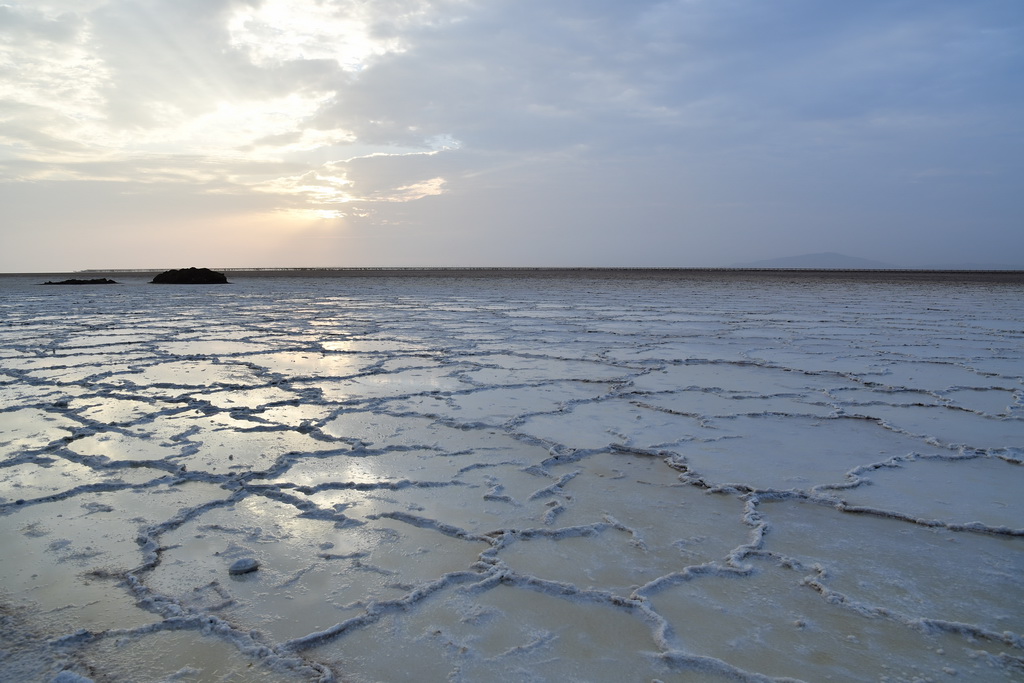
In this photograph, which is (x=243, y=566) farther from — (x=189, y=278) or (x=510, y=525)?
(x=189, y=278)

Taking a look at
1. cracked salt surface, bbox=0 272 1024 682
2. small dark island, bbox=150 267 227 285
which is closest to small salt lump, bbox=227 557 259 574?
cracked salt surface, bbox=0 272 1024 682

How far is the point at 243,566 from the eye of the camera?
1546 millimetres

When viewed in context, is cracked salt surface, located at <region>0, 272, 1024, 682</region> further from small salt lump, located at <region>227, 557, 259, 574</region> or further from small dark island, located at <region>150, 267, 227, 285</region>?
small dark island, located at <region>150, 267, 227, 285</region>

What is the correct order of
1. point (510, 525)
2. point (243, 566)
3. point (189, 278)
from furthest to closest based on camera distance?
point (189, 278)
point (510, 525)
point (243, 566)

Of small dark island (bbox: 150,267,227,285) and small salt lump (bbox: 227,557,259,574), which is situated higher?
small dark island (bbox: 150,267,227,285)

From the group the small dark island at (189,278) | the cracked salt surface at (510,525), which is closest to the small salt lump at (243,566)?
the cracked salt surface at (510,525)

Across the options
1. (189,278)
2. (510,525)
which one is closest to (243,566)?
(510,525)

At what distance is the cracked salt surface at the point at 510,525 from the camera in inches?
49.4

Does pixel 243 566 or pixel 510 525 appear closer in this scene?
pixel 243 566

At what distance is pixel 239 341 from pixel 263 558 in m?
4.50

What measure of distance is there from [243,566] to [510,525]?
706mm

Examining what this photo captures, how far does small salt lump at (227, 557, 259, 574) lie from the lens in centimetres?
154

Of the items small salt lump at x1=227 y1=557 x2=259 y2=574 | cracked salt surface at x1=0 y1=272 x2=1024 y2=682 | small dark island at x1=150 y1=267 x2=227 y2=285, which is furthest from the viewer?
small dark island at x1=150 y1=267 x2=227 y2=285

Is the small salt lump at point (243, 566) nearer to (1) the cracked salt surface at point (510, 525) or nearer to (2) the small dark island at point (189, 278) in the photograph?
(1) the cracked salt surface at point (510, 525)
